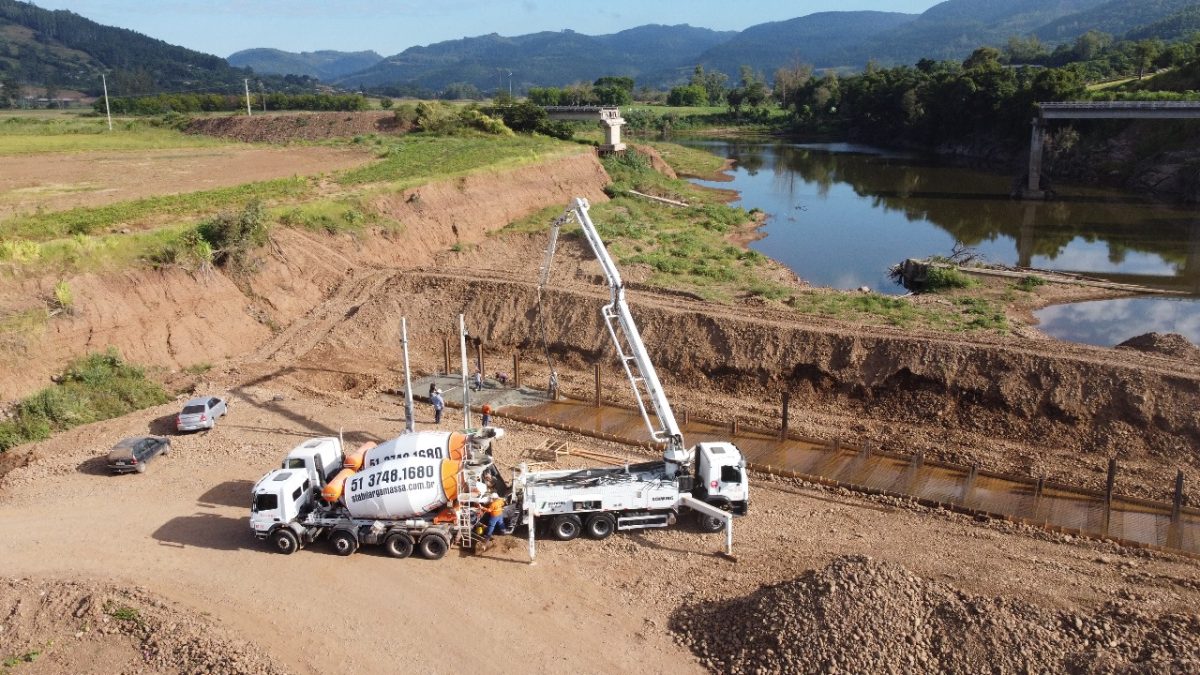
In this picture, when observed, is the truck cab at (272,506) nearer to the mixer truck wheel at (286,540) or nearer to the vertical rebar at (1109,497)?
the mixer truck wheel at (286,540)

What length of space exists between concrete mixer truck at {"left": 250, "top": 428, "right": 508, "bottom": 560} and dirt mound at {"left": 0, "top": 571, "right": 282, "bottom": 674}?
9.27 feet

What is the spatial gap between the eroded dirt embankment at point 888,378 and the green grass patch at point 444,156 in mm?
18359

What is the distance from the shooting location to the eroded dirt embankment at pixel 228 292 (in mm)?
29281

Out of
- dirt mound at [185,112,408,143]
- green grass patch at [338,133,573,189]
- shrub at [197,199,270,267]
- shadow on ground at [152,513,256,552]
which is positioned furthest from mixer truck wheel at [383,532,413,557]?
dirt mound at [185,112,408,143]

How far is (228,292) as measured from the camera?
115ft

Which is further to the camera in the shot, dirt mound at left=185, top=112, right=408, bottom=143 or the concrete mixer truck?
dirt mound at left=185, top=112, right=408, bottom=143

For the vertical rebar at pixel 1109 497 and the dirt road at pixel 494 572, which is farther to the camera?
the vertical rebar at pixel 1109 497

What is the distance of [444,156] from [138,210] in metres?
25.2

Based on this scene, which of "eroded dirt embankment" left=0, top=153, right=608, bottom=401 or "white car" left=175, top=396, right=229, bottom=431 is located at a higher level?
"eroded dirt embankment" left=0, top=153, right=608, bottom=401

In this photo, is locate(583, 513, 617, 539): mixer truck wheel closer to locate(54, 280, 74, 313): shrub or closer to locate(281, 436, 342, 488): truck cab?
locate(281, 436, 342, 488): truck cab

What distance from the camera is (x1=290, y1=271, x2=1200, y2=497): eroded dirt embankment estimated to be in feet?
79.2

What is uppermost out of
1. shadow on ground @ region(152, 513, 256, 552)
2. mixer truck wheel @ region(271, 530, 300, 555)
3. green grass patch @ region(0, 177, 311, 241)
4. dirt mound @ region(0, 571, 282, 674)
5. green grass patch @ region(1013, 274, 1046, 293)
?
green grass patch @ region(0, 177, 311, 241)

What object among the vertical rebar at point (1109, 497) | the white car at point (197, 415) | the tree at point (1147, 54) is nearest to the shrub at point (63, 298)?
the white car at point (197, 415)

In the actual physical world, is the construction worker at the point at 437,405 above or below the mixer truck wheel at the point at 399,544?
above
